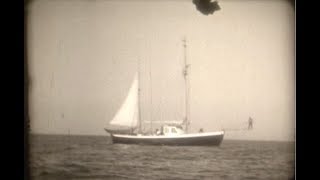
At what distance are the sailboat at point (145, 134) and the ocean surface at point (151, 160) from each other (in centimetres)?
1

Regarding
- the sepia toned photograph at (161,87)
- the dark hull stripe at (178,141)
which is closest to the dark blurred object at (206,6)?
the sepia toned photograph at (161,87)

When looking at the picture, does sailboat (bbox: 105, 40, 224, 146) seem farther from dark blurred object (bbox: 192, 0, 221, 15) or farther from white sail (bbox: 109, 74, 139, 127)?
dark blurred object (bbox: 192, 0, 221, 15)

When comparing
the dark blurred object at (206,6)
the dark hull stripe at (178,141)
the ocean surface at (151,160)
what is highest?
the dark blurred object at (206,6)

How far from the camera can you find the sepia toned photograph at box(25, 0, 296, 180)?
1.08 m

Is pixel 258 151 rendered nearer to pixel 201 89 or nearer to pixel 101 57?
pixel 201 89

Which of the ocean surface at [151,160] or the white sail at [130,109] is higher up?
the white sail at [130,109]

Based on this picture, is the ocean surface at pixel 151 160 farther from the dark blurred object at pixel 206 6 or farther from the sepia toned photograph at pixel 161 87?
the dark blurred object at pixel 206 6

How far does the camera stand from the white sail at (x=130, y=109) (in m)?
1.06

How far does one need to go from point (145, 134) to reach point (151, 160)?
2.0 inches

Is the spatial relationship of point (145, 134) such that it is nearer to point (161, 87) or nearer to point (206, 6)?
point (161, 87)

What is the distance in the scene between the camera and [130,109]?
106 cm

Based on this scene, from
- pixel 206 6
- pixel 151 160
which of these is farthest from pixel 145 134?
pixel 206 6
